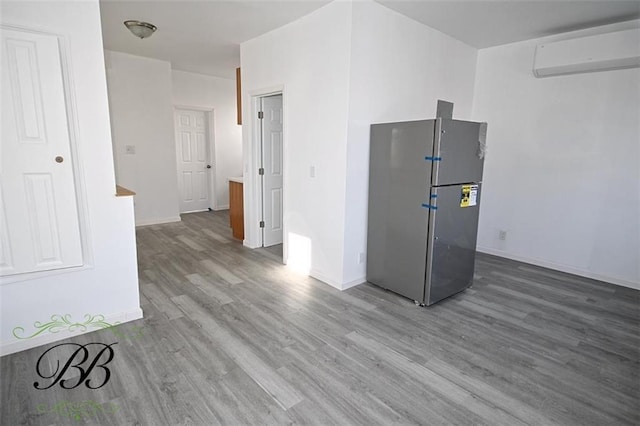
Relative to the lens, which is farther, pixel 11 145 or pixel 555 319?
pixel 555 319

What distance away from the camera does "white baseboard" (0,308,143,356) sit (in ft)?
7.24

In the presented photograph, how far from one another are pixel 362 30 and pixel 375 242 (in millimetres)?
1978

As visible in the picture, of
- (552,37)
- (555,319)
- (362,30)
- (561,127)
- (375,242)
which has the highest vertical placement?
(552,37)

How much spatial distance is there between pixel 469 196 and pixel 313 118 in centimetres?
169

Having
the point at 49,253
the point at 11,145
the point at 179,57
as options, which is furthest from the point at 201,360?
the point at 179,57

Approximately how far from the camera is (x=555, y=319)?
2.88m

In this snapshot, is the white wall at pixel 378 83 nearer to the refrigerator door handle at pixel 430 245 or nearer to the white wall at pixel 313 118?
the white wall at pixel 313 118

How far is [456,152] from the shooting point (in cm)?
289

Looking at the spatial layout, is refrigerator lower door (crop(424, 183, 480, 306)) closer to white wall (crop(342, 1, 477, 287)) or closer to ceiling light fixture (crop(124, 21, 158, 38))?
white wall (crop(342, 1, 477, 287))

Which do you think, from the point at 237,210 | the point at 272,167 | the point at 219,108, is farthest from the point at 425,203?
the point at 219,108

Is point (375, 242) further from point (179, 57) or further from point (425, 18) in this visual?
point (179, 57)

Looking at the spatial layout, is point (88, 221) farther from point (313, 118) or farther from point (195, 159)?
point (195, 159)

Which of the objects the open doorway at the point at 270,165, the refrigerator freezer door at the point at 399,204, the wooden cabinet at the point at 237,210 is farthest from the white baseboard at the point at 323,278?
the wooden cabinet at the point at 237,210

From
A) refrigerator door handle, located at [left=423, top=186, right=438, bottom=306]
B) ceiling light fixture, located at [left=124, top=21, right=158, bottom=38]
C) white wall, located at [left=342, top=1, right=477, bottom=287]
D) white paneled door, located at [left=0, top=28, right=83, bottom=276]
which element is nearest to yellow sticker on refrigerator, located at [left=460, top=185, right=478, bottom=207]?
refrigerator door handle, located at [left=423, top=186, right=438, bottom=306]
